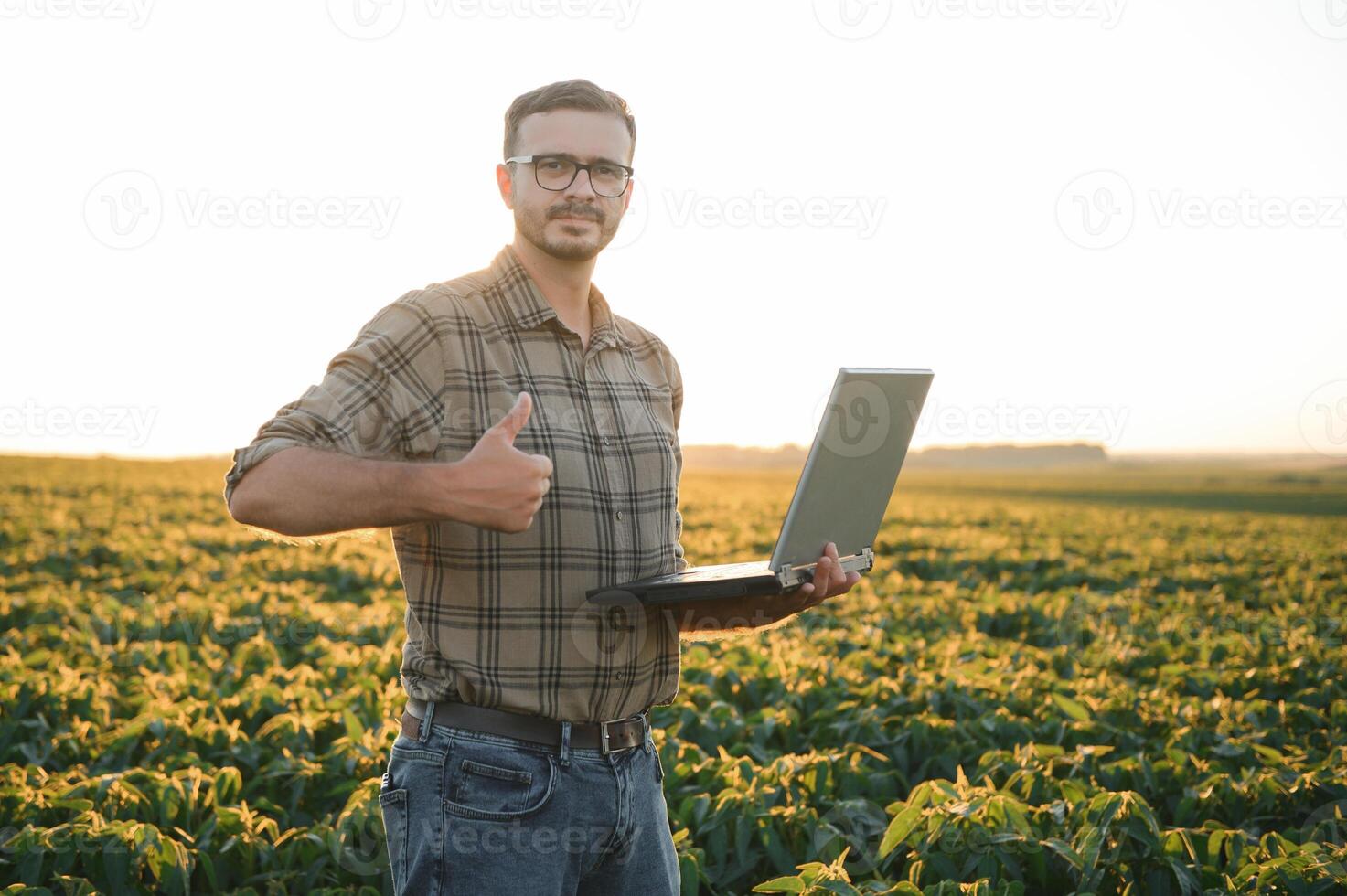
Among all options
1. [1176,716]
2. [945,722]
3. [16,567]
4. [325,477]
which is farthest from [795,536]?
[16,567]

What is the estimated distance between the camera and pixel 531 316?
257 cm

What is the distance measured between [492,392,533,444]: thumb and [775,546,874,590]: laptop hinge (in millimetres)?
737

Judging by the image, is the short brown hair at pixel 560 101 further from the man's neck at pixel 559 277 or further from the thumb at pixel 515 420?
the thumb at pixel 515 420

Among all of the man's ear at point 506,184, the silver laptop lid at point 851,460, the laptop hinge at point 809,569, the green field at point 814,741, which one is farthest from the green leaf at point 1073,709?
the man's ear at point 506,184

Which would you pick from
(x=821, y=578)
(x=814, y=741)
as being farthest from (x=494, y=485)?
(x=814, y=741)

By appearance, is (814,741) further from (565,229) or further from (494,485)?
(494,485)

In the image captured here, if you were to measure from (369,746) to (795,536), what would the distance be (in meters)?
3.07

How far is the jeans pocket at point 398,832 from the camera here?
7.53 feet

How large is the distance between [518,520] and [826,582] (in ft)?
3.16

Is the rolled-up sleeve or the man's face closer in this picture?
the rolled-up sleeve

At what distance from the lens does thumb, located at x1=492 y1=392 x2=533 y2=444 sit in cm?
200

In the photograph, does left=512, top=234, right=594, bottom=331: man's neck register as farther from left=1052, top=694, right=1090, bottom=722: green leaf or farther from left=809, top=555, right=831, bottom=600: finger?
left=1052, top=694, right=1090, bottom=722: green leaf

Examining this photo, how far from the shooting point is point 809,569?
262 cm

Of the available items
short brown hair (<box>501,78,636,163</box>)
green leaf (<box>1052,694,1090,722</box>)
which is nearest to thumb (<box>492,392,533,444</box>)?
short brown hair (<box>501,78,636,163</box>)
